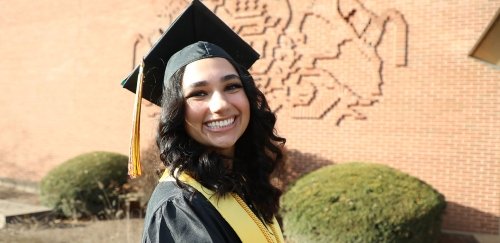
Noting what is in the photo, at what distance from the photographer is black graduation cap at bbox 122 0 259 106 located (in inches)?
69.8

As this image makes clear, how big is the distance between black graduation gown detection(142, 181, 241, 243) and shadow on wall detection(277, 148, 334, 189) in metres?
6.17

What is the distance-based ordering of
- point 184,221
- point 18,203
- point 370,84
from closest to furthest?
point 184,221 < point 370,84 < point 18,203

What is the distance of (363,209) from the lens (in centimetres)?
529

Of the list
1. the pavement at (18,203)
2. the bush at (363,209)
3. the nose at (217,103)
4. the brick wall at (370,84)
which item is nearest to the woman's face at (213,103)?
the nose at (217,103)

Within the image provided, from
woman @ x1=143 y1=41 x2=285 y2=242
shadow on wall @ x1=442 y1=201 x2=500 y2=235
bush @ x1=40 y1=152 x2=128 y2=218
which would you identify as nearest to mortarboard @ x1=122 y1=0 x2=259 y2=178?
woman @ x1=143 y1=41 x2=285 y2=242

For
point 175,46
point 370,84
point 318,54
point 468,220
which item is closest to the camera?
point 175,46

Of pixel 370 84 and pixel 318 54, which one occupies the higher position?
pixel 318 54

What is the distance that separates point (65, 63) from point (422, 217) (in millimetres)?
9128

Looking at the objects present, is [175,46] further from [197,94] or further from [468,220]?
[468,220]

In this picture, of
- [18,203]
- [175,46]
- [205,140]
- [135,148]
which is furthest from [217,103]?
[18,203]

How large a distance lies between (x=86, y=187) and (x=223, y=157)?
285 inches

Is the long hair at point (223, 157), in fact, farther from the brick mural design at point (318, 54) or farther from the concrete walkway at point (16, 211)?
the concrete walkway at point (16, 211)

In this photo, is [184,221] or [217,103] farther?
[217,103]

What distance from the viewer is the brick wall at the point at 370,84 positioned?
6582 millimetres
